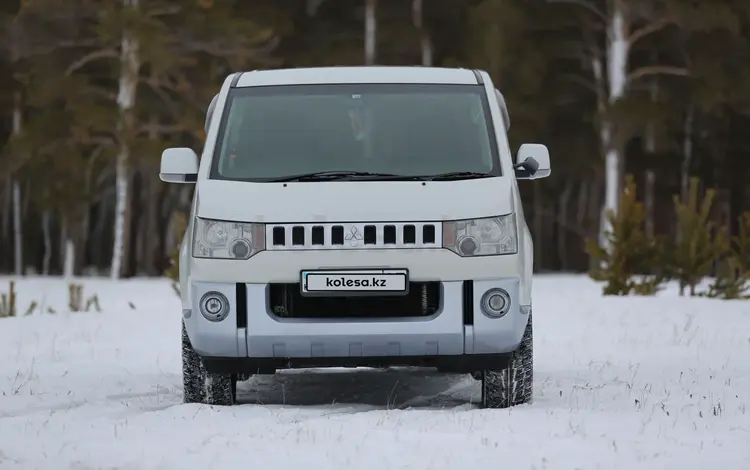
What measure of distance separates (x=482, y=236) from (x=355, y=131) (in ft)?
3.95

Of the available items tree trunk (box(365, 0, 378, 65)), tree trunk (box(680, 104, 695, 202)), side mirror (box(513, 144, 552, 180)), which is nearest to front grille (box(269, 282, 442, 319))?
side mirror (box(513, 144, 552, 180))

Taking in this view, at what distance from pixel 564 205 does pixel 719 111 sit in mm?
13475

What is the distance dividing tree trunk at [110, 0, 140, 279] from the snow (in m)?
17.1

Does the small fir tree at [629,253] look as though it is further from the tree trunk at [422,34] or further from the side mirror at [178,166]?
the tree trunk at [422,34]

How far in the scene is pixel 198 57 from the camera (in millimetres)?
32594

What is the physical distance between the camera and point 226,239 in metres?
7.28

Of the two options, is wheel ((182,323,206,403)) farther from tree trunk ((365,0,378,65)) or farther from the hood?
tree trunk ((365,0,378,65))

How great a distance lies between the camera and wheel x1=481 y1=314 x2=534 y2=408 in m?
7.66

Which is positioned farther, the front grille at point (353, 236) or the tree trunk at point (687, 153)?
the tree trunk at point (687, 153)

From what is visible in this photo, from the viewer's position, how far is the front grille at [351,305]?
7.26 meters

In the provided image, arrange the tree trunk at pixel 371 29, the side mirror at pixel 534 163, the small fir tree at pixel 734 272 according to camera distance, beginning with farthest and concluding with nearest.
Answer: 1. the tree trunk at pixel 371 29
2. the small fir tree at pixel 734 272
3. the side mirror at pixel 534 163

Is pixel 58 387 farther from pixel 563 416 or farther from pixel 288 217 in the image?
pixel 563 416

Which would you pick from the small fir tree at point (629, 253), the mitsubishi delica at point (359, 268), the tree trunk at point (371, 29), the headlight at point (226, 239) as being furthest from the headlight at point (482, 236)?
the tree trunk at point (371, 29)

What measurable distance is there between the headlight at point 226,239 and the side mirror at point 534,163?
72.0 inches
